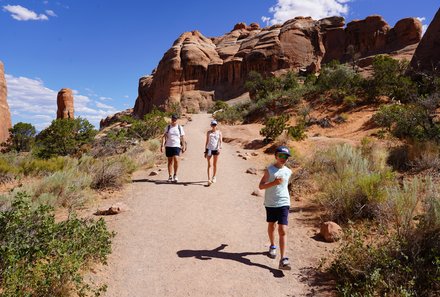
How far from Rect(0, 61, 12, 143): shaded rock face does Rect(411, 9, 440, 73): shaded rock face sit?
41.8 metres

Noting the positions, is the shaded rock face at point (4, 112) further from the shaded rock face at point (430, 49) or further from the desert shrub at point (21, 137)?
the shaded rock face at point (430, 49)

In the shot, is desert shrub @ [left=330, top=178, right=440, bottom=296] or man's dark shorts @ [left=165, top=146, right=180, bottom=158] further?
man's dark shorts @ [left=165, top=146, right=180, bottom=158]

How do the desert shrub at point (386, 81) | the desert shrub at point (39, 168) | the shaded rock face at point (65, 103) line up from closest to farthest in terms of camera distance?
the desert shrub at point (39, 168) → the desert shrub at point (386, 81) → the shaded rock face at point (65, 103)

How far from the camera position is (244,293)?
3.65m

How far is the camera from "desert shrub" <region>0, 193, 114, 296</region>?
3.10 m

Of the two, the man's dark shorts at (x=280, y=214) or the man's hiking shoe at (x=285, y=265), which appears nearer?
the man's hiking shoe at (x=285, y=265)

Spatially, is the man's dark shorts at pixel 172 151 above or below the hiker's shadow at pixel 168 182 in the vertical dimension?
above

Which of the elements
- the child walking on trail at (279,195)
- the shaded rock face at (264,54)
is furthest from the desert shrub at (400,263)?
the shaded rock face at (264,54)

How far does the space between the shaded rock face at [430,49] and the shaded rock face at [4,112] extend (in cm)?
4178

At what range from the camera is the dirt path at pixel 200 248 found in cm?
377

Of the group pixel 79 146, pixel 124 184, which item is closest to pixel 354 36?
pixel 79 146

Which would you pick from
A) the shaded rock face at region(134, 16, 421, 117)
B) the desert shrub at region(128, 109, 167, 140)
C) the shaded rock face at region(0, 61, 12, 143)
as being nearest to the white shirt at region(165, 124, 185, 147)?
the desert shrub at region(128, 109, 167, 140)

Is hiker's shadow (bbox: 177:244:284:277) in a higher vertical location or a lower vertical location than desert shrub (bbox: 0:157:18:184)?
lower

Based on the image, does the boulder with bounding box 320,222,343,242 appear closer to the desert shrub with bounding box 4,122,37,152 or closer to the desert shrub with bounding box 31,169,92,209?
the desert shrub with bounding box 31,169,92,209
